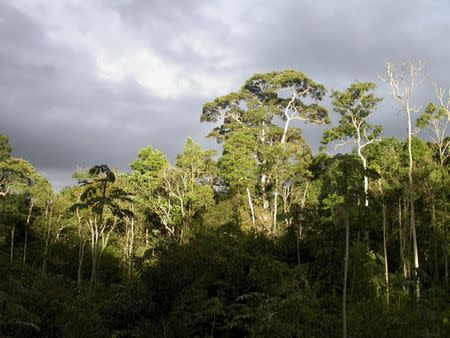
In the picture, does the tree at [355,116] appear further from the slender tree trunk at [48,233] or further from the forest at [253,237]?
the slender tree trunk at [48,233]

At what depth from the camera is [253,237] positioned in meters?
19.4

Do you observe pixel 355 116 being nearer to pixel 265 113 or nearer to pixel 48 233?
pixel 265 113

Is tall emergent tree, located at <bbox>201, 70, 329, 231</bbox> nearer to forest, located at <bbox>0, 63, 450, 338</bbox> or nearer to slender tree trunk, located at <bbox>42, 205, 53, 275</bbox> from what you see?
forest, located at <bbox>0, 63, 450, 338</bbox>

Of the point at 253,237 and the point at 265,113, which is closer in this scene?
the point at 253,237

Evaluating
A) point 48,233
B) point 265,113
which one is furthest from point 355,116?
point 48,233

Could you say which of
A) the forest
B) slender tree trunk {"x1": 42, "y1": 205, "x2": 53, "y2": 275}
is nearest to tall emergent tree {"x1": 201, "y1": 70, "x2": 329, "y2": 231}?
the forest

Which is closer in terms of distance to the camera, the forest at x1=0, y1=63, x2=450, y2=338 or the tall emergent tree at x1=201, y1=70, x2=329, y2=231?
the forest at x1=0, y1=63, x2=450, y2=338

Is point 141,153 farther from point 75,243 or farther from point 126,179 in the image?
point 75,243

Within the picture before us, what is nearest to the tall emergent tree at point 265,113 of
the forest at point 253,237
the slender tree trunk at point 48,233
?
the forest at point 253,237

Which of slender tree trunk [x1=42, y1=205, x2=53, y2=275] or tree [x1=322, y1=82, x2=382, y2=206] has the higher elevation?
tree [x1=322, y1=82, x2=382, y2=206]

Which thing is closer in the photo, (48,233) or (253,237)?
(253,237)

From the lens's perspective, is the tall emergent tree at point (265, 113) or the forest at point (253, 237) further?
the tall emergent tree at point (265, 113)

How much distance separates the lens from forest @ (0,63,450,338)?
320 inches

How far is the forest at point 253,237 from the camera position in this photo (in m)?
8.14
